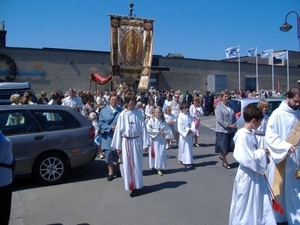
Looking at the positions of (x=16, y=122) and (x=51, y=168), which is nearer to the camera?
(x=16, y=122)

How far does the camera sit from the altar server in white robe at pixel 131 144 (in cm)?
644

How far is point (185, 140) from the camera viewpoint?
914 cm

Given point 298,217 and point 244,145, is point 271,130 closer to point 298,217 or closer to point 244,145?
point 244,145

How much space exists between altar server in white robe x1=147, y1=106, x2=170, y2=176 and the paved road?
248mm

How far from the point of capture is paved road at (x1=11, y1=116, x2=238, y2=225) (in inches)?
209

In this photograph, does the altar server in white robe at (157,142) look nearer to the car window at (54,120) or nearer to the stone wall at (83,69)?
the car window at (54,120)

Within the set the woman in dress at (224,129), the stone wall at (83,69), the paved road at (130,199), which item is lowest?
the paved road at (130,199)

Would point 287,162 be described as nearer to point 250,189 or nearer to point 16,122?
point 250,189

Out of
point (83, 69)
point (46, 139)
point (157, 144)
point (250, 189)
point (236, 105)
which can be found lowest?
point (250, 189)

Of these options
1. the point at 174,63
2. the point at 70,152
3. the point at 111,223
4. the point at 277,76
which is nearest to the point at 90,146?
the point at 70,152

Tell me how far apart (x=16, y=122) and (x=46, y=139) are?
68 cm

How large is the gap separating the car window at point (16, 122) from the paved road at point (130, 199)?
1.15m

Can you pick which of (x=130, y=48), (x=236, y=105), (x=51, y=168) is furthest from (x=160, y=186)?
(x=130, y=48)

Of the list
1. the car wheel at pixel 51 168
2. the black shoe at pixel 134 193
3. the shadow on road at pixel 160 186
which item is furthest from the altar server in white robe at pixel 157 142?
the car wheel at pixel 51 168
